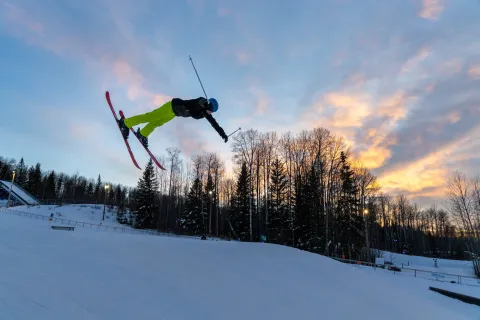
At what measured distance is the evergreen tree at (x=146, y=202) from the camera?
145 ft

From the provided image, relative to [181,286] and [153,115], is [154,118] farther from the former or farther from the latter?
[181,286]

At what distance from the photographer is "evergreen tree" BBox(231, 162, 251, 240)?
1460 inches

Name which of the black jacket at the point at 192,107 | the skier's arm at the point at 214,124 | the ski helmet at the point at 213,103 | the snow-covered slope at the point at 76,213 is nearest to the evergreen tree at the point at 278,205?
the snow-covered slope at the point at 76,213

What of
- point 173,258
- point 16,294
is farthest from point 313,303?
point 16,294

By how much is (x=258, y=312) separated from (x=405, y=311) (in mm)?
5975

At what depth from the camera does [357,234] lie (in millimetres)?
33781

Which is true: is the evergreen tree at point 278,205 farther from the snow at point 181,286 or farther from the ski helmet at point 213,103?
the ski helmet at point 213,103

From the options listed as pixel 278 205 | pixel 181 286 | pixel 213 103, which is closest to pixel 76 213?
pixel 278 205

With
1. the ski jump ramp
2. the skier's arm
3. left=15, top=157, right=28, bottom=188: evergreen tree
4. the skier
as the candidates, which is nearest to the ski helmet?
the skier

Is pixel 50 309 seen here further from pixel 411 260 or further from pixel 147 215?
pixel 411 260

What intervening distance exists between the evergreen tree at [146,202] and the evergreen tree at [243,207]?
550 inches

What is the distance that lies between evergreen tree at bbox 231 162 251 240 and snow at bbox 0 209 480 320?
24431 mm

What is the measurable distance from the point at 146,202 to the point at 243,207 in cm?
1635


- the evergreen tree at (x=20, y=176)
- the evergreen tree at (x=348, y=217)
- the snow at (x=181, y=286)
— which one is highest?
the evergreen tree at (x=20, y=176)
